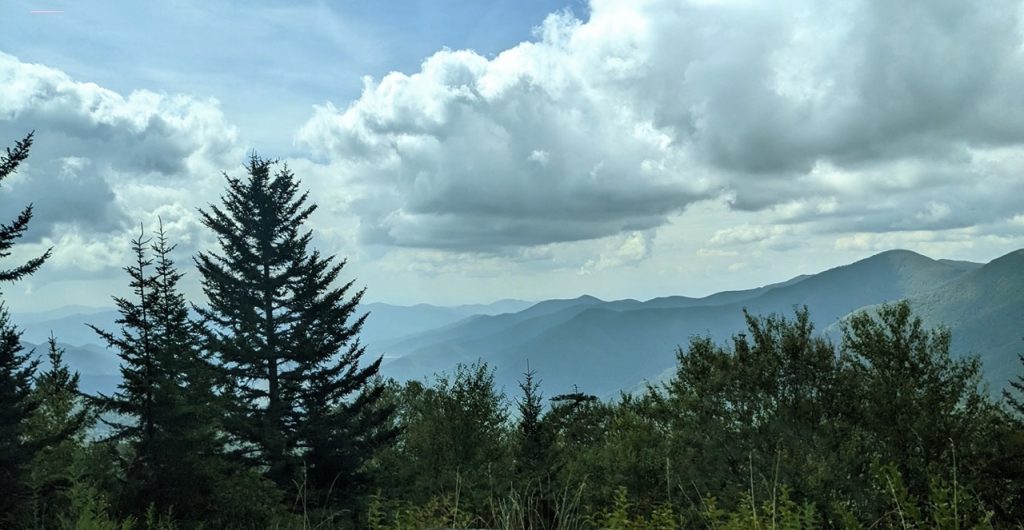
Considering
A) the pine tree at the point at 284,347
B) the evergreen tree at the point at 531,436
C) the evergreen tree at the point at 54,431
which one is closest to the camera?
the evergreen tree at the point at 54,431

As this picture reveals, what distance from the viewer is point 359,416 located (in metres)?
43.6

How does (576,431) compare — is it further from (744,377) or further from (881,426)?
(881,426)

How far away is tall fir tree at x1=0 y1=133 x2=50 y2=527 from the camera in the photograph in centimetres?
2517

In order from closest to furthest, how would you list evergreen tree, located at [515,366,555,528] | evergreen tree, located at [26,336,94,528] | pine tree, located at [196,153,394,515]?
evergreen tree, located at [26,336,94,528] < evergreen tree, located at [515,366,555,528] < pine tree, located at [196,153,394,515]

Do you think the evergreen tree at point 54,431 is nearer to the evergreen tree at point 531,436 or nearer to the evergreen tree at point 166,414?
the evergreen tree at point 166,414

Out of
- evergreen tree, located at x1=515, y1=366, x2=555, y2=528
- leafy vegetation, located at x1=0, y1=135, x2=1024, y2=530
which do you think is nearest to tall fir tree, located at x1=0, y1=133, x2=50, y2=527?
leafy vegetation, located at x1=0, y1=135, x2=1024, y2=530

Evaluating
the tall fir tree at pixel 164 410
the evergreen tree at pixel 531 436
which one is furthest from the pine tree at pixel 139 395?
the evergreen tree at pixel 531 436

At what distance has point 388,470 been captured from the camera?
45.2 metres

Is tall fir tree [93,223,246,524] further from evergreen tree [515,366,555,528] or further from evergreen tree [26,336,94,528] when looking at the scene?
evergreen tree [515,366,555,528]

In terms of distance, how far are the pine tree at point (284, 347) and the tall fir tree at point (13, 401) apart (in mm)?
9420

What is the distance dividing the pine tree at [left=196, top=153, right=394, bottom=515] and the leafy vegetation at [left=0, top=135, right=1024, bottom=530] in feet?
0.39

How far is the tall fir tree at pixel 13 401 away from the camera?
25172 mm

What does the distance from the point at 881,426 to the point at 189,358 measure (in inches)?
1477

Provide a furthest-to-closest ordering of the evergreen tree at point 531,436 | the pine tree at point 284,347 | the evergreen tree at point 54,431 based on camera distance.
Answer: the pine tree at point 284,347
the evergreen tree at point 531,436
the evergreen tree at point 54,431
